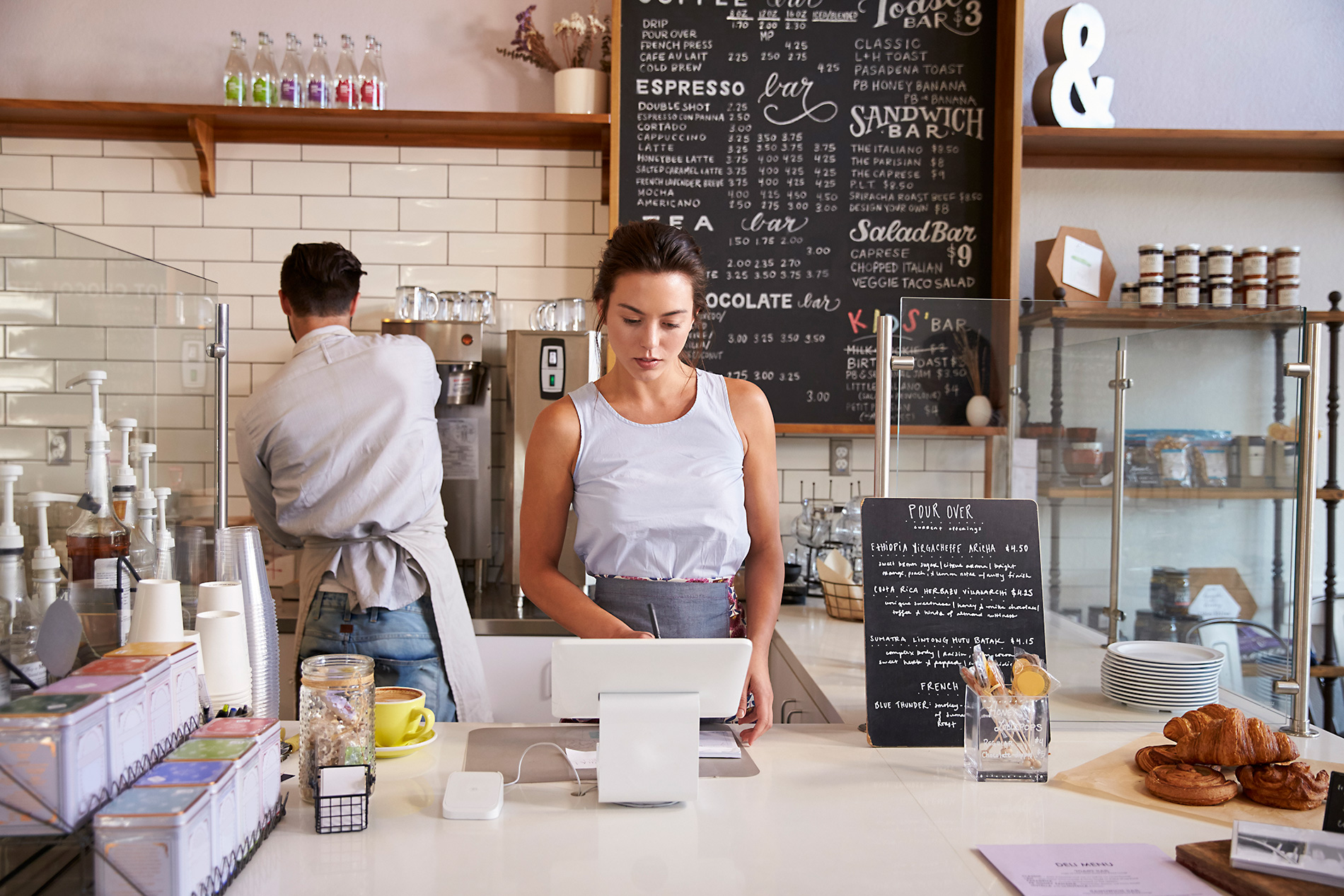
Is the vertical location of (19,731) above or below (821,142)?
below

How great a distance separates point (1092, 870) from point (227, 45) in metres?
3.35

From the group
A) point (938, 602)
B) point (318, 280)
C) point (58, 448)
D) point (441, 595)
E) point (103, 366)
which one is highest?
point (318, 280)

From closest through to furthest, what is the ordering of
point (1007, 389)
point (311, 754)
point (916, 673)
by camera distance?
point (311, 754) < point (916, 673) < point (1007, 389)

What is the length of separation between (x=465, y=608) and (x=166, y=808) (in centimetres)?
134

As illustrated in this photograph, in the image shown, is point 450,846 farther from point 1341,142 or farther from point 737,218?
point 1341,142

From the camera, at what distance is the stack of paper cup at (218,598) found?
4.12 feet

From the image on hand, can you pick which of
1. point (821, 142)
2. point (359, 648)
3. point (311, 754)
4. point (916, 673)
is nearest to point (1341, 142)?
point (821, 142)

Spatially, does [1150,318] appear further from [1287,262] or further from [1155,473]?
[1287,262]

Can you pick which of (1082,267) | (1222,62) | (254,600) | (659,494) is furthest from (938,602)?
(1222,62)

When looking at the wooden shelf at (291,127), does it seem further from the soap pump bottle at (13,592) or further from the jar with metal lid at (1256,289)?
the soap pump bottle at (13,592)

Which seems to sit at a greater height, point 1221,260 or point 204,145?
point 204,145

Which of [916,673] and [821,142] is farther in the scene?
[821,142]

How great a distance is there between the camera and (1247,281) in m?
3.12

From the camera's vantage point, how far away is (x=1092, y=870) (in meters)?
1.06
